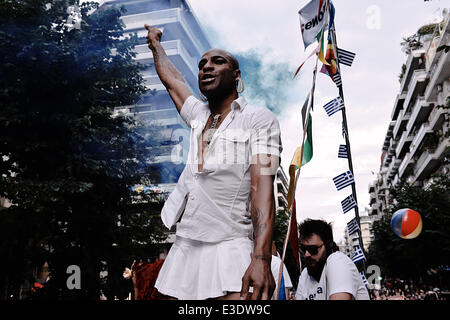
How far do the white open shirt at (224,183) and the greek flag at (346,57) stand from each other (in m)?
7.64

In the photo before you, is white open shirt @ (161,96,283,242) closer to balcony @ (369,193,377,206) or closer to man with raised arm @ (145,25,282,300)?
man with raised arm @ (145,25,282,300)

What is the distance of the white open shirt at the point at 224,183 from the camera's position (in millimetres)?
1750

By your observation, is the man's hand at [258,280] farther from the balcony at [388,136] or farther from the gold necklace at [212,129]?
the balcony at [388,136]

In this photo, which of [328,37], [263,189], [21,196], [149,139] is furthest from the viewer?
[149,139]

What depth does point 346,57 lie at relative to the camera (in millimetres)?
8977

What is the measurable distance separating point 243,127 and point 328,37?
7479 millimetres

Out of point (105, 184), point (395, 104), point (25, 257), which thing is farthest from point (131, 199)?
point (395, 104)

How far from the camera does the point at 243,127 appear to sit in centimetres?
188

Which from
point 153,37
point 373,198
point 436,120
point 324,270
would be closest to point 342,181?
point 324,270

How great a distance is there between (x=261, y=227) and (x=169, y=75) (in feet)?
3.48

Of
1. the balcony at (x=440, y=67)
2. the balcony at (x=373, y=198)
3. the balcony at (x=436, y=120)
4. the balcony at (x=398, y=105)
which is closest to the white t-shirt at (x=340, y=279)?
the balcony at (x=440, y=67)

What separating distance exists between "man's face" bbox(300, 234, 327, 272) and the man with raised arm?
6.72 feet

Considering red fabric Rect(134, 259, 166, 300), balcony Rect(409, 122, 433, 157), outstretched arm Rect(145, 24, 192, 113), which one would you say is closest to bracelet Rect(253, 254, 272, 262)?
outstretched arm Rect(145, 24, 192, 113)
